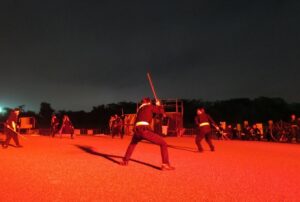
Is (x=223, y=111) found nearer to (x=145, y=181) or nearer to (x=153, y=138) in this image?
(x=153, y=138)

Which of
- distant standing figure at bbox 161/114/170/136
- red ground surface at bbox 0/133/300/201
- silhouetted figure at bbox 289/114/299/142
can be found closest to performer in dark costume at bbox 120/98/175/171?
red ground surface at bbox 0/133/300/201

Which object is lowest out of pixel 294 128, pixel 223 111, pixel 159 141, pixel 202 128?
pixel 159 141

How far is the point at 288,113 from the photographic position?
2729 inches

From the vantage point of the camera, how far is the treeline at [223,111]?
210 feet

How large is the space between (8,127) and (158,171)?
9100 mm

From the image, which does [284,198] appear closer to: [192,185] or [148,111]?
[192,185]

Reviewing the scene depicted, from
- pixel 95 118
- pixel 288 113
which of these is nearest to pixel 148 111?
pixel 95 118

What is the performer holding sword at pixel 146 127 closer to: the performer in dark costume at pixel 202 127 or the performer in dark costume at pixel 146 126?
the performer in dark costume at pixel 146 126

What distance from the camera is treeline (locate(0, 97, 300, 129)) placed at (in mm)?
63972

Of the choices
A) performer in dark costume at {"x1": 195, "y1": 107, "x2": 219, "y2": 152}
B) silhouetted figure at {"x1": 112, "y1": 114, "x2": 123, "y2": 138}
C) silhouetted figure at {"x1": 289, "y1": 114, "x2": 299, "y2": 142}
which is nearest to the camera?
performer in dark costume at {"x1": 195, "y1": 107, "x2": 219, "y2": 152}

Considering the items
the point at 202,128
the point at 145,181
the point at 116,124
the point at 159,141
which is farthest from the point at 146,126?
the point at 116,124

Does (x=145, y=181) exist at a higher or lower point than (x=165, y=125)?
lower

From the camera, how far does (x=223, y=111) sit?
7212 cm

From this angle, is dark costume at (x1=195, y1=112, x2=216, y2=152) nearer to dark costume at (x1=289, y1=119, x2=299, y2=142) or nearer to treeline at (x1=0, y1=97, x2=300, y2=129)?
dark costume at (x1=289, y1=119, x2=299, y2=142)
